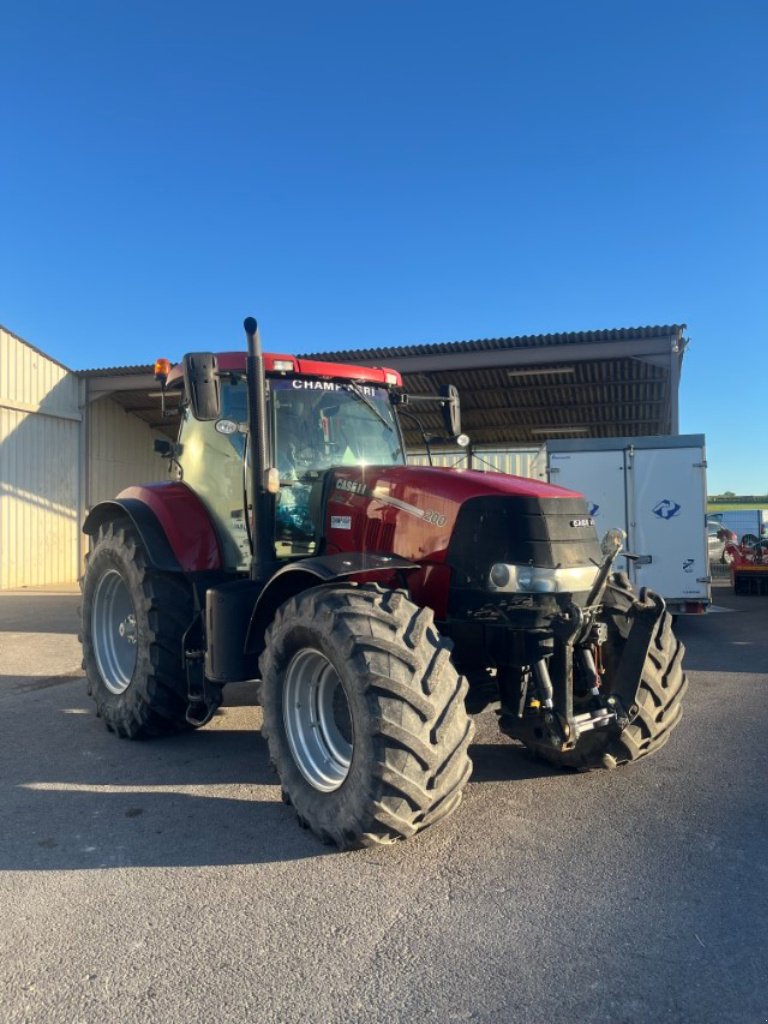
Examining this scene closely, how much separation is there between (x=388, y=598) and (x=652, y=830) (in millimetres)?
1772

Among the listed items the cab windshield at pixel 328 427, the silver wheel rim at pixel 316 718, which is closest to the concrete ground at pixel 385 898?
the silver wheel rim at pixel 316 718

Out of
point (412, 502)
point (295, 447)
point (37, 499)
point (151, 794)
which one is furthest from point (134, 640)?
point (37, 499)

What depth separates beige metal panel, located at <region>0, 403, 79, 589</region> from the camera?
1717cm

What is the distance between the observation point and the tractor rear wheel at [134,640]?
16.8 feet

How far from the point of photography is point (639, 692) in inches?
167

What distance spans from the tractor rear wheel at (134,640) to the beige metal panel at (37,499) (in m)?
12.5

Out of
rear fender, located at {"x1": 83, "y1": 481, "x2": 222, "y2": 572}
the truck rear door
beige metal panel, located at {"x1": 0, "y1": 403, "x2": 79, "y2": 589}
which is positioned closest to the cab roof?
rear fender, located at {"x1": 83, "y1": 481, "x2": 222, "y2": 572}

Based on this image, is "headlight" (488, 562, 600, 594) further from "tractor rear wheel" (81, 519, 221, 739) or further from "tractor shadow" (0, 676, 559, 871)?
"tractor rear wheel" (81, 519, 221, 739)

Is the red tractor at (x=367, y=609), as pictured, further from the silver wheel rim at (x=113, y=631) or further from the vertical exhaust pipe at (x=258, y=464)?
the silver wheel rim at (x=113, y=631)

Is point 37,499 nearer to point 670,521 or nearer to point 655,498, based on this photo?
point 655,498

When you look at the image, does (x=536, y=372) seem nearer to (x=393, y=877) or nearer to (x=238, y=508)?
(x=238, y=508)

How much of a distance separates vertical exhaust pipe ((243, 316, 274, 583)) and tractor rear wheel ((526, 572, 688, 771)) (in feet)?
6.35

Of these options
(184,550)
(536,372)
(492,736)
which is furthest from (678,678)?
(536,372)

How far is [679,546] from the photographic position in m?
10.8
